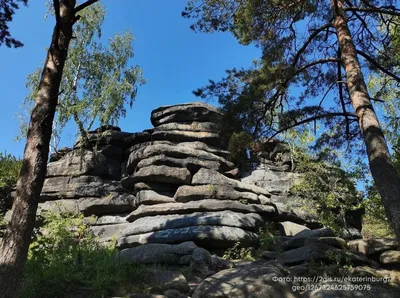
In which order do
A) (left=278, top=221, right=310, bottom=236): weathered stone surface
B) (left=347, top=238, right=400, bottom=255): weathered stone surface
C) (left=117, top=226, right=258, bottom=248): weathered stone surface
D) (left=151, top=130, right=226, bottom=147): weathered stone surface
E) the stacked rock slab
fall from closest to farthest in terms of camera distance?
1. (left=347, top=238, right=400, bottom=255): weathered stone surface
2. (left=117, top=226, right=258, bottom=248): weathered stone surface
3. the stacked rock slab
4. (left=278, top=221, right=310, bottom=236): weathered stone surface
5. (left=151, top=130, right=226, bottom=147): weathered stone surface

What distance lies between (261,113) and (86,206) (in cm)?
1000

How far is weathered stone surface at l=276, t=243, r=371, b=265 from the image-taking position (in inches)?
285

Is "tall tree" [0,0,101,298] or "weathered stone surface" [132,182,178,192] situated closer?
"tall tree" [0,0,101,298]

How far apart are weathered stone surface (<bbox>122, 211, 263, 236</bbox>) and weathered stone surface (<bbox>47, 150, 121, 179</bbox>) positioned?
601 centimetres

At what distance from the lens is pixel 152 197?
14914mm

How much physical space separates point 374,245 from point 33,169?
7.76m

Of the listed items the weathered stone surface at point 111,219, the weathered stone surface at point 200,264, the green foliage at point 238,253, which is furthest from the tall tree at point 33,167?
the weathered stone surface at point 111,219

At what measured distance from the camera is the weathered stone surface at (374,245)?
7.81 meters

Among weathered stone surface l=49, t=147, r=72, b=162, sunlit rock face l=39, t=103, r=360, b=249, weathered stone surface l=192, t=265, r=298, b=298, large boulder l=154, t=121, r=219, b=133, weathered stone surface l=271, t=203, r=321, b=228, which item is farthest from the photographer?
weathered stone surface l=49, t=147, r=72, b=162

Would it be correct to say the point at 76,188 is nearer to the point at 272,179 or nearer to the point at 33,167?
the point at 272,179

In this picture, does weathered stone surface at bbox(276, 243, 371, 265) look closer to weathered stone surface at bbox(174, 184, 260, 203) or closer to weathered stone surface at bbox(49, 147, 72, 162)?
weathered stone surface at bbox(174, 184, 260, 203)

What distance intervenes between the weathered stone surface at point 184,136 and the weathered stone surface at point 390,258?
1184 centimetres

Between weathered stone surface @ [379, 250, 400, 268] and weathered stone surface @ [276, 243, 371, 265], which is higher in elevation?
weathered stone surface @ [276, 243, 371, 265]

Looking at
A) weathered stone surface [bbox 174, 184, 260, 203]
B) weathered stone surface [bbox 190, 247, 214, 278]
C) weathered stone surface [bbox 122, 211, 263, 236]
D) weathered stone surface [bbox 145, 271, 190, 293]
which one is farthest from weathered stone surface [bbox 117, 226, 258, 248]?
weathered stone surface [bbox 145, 271, 190, 293]
